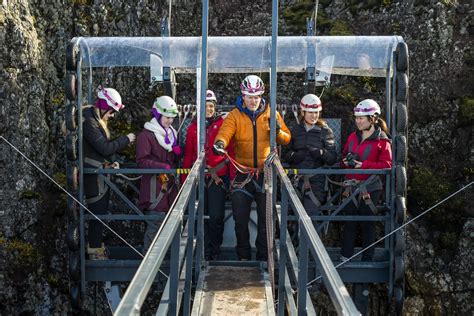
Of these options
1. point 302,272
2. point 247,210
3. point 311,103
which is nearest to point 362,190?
point 311,103

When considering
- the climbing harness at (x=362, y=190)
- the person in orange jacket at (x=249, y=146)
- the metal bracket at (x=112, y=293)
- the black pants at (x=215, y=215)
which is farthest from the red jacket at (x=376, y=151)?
the metal bracket at (x=112, y=293)

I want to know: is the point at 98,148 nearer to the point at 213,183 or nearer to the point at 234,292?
the point at 213,183

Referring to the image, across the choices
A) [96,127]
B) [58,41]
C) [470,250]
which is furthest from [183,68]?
[470,250]

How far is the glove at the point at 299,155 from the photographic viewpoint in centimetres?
860

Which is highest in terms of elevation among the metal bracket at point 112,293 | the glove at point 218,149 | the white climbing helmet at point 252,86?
the white climbing helmet at point 252,86

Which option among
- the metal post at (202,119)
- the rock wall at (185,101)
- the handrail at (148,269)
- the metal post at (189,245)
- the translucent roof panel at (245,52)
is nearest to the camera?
the handrail at (148,269)

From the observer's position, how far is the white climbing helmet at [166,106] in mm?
8242

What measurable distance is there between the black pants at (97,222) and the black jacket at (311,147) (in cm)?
273

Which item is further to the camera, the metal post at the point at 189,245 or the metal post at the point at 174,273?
the metal post at the point at 189,245

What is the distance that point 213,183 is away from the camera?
8328 millimetres

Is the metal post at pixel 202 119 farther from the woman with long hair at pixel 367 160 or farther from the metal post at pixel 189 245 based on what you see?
the woman with long hair at pixel 367 160

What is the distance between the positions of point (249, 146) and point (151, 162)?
141 cm

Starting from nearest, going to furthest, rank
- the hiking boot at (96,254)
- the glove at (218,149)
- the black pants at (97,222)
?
the glove at (218,149), the black pants at (97,222), the hiking boot at (96,254)

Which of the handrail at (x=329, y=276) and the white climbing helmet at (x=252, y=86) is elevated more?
the white climbing helmet at (x=252, y=86)
